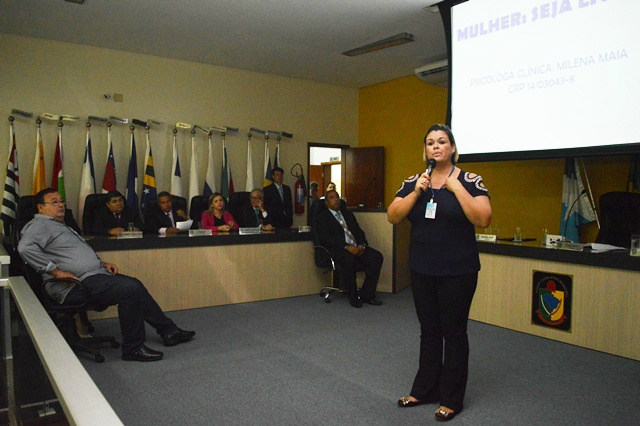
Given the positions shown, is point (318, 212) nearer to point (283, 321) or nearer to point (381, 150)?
point (283, 321)

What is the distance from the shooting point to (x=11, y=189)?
535cm

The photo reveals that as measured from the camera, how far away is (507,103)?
Answer: 402 centimetres

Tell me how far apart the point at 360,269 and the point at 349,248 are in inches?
9.3

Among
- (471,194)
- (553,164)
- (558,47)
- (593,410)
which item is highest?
(558,47)

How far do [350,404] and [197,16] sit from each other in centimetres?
400

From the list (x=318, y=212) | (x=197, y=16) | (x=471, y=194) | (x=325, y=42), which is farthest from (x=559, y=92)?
(x=197, y=16)

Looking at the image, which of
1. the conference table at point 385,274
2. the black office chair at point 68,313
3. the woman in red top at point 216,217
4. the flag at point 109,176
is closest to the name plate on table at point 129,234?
the conference table at point 385,274

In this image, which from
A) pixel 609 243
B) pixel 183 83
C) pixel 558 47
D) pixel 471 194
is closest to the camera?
pixel 471 194

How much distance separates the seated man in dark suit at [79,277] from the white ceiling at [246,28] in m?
2.41

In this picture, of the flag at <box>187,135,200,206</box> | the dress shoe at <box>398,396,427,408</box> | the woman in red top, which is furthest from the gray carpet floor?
the flag at <box>187,135,200,206</box>

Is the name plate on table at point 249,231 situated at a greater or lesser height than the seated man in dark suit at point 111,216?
lesser

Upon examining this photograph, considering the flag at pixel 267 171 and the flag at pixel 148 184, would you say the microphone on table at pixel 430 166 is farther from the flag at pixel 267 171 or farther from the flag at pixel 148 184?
the flag at pixel 267 171

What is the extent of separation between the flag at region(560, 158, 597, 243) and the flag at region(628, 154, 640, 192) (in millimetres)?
381

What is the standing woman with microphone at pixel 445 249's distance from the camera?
2170 mm
